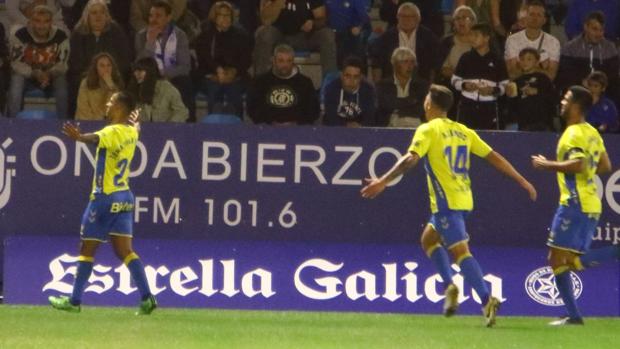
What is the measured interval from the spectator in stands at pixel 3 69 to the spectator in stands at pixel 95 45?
748 millimetres

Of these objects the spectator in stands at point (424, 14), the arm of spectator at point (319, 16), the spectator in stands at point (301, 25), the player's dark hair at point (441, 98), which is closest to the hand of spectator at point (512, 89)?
the spectator in stands at point (424, 14)

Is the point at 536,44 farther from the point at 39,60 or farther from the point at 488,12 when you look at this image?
the point at 39,60

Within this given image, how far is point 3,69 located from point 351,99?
4.14 metres

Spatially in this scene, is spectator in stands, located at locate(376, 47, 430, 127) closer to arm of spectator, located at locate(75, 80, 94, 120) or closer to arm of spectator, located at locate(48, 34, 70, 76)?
arm of spectator, located at locate(75, 80, 94, 120)

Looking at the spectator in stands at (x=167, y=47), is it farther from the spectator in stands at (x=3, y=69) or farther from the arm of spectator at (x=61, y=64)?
the spectator in stands at (x=3, y=69)

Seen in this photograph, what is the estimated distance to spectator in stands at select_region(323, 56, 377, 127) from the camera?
17062 mm

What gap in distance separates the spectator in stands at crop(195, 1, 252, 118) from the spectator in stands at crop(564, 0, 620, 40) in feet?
13.2

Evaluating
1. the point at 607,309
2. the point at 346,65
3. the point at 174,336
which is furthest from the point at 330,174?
the point at 174,336

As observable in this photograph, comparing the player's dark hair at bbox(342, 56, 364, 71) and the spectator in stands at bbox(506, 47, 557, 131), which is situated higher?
the player's dark hair at bbox(342, 56, 364, 71)

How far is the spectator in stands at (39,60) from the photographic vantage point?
58.6 ft

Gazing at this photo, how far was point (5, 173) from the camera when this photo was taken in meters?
16.0

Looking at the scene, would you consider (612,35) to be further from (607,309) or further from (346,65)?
(607,309)

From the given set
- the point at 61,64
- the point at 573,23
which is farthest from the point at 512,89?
the point at 61,64

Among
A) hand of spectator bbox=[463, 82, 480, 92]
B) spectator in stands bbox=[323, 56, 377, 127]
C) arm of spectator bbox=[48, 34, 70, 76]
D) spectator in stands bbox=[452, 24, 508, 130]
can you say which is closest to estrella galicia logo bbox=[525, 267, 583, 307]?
spectator in stands bbox=[452, 24, 508, 130]
